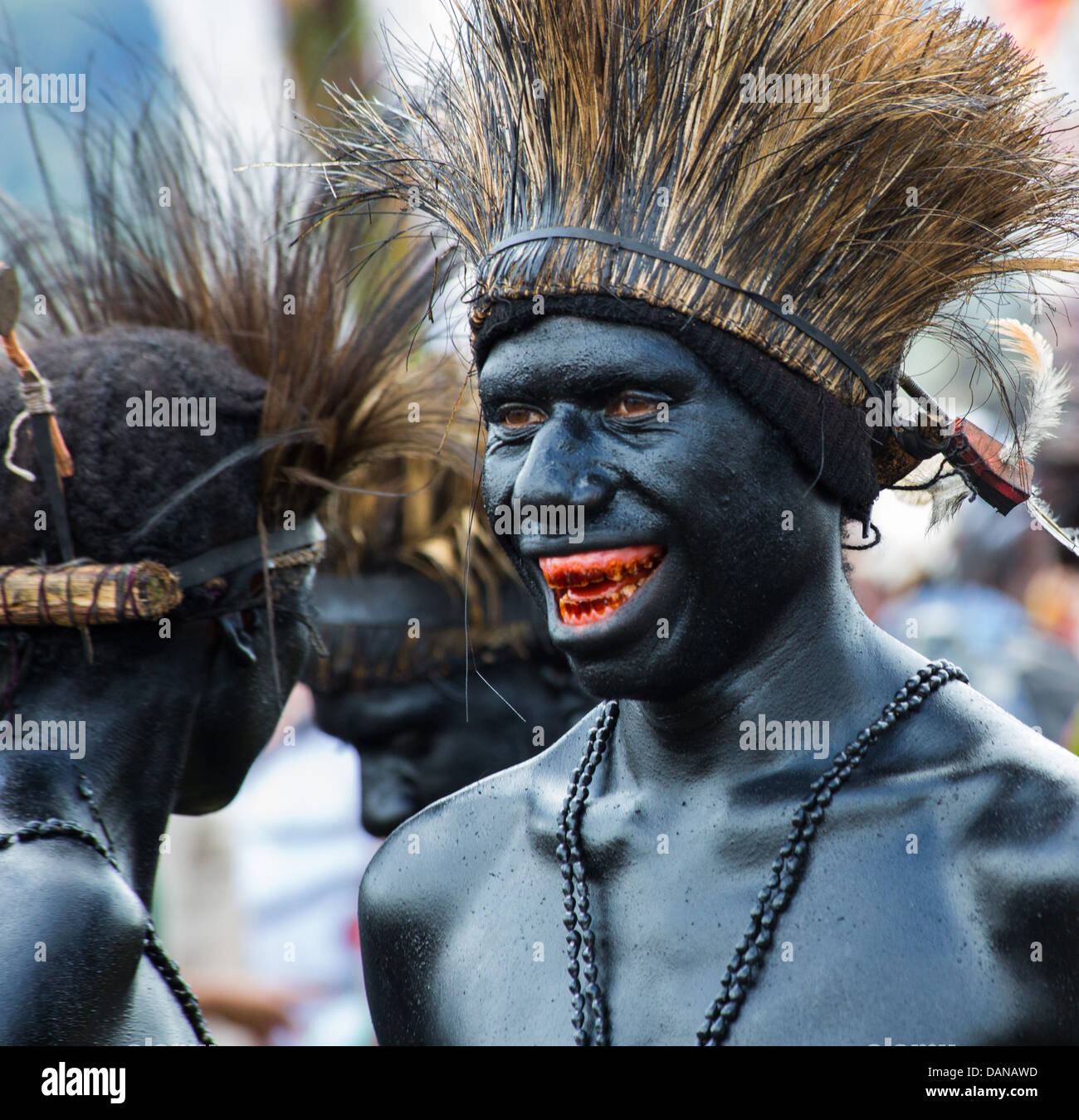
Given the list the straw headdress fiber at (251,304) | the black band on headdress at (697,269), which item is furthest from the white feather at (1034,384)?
the straw headdress fiber at (251,304)

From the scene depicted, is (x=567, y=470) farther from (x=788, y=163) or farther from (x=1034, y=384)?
(x=1034, y=384)

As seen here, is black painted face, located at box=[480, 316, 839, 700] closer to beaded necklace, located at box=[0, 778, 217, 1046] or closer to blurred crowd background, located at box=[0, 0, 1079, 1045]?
beaded necklace, located at box=[0, 778, 217, 1046]

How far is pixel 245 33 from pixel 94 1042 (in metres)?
8.08

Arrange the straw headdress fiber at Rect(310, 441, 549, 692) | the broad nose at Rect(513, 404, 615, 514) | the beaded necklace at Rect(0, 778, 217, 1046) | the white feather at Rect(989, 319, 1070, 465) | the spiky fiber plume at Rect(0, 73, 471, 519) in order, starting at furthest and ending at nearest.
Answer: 1. the straw headdress fiber at Rect(310, 441, 549, 692)
2. the spiky fiber plume at Rect(0, 73, 471, 519)
3. the beaded necklace at Rect(0, 778, 217, 1046)
4. the white feather at Rect(989, 319, 1070, 465)
5. the broad nose at Rect(513, 404, 615, 514)

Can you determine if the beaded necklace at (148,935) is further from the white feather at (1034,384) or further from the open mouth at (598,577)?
the white feather at (1034,384)

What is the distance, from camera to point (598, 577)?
92.0 inches

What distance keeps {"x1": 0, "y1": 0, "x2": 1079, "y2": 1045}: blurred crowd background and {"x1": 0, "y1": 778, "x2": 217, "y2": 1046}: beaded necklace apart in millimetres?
1627

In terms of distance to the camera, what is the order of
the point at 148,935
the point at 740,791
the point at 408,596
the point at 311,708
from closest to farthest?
the point at 740,791
the point at 148,935
the point at 408,596
the point at 311,708

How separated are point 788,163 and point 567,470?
0.58m

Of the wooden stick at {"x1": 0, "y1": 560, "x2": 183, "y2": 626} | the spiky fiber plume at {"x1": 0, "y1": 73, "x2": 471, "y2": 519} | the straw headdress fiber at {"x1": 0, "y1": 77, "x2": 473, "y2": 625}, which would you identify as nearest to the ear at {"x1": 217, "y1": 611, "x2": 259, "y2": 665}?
the straw headdress fiber at {"x1": 0, "y1": 77, "x2": 473, "y2": 625}

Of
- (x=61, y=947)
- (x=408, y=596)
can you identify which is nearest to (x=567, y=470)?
(x=61, y=947)

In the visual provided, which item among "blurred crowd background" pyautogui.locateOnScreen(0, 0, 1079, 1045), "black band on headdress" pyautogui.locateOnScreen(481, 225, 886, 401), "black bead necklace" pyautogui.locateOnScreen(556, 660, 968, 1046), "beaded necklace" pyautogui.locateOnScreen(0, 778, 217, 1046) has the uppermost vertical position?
"black band on headdress" pyautogui.locateOnScreen(481, 225, 886, 401)

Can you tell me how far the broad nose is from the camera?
7.47 ft

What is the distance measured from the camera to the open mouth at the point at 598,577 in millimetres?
2314
